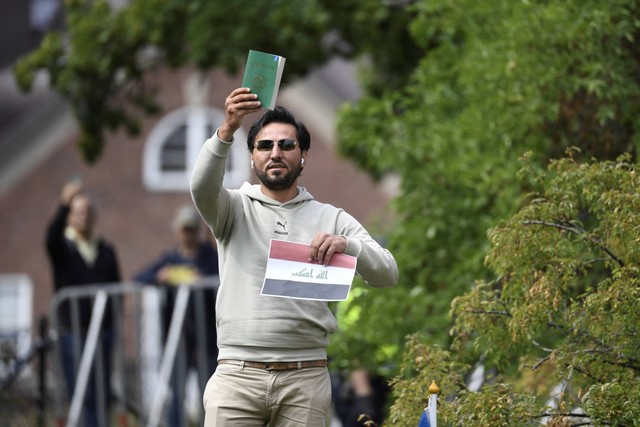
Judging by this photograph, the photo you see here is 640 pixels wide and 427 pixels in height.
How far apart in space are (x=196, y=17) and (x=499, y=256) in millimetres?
7000

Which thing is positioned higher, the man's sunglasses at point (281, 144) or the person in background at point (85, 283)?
the man's sunglasses at point (281, 144)

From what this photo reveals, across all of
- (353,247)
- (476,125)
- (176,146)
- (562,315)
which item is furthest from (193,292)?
(176,146)

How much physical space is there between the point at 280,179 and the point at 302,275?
42 centimetres

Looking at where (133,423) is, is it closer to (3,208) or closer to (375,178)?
(375,178)

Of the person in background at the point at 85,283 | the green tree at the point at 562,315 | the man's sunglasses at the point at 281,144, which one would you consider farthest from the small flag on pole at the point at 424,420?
the person in background at the point at 85,283

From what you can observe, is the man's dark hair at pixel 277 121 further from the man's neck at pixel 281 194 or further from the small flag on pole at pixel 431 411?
the small flag on pole at pixel 431 411

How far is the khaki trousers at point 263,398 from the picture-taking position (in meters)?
5.96

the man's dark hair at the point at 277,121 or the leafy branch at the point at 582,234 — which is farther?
the leafy branch at the point at 582,234

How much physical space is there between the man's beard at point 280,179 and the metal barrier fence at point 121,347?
19.1 ft

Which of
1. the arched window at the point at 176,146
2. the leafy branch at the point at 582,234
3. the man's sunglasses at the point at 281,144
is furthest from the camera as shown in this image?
the arched window at the point at 176,146

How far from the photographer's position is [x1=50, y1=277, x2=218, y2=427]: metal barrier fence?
39.5ft

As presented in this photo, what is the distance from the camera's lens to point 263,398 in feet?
19.6

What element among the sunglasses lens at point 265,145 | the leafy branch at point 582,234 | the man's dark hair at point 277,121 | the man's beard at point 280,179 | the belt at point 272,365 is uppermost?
the man's dark hair at point 277,121

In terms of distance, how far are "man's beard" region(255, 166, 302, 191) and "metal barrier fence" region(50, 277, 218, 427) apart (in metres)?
5.82
